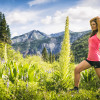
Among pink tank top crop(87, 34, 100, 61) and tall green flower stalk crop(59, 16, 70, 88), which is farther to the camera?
tall green flower stalk crop(59, 16, 70, 88)

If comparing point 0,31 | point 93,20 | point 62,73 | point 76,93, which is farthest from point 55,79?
point 0,31

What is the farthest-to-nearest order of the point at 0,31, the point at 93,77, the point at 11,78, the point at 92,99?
the point at 0,31 < the point at 93,77 < the point at 11,78 < the point at 92,99

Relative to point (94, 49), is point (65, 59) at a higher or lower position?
lower

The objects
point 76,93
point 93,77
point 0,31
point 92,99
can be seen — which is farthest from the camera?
point 0,31

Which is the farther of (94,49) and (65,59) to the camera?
(65,59)

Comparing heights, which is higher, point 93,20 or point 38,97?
point 93,20

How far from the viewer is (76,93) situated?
3.54 meters

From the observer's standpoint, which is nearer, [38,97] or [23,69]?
[38,97]

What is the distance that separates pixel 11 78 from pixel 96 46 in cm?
287

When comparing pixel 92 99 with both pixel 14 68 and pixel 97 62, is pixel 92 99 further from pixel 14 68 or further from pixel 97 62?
pixel 14 68

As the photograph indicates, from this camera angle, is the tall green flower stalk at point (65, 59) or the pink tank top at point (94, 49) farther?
the tall green flower stalk at point (65, 59)

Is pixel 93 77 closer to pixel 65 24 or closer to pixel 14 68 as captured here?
pixel 65 24

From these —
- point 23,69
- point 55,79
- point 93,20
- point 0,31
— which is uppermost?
point 0,31

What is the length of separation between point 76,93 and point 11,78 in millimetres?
2163
